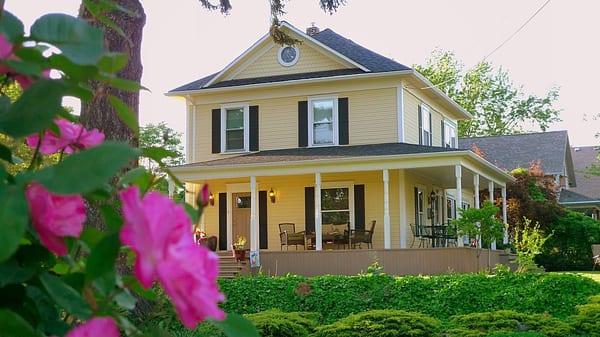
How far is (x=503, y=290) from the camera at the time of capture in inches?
473

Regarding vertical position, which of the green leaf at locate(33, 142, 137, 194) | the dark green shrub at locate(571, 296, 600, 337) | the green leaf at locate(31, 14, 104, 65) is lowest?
the dark green shrub at locate(571, 296, 600, 337)

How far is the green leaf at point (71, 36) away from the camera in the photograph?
2.53ft

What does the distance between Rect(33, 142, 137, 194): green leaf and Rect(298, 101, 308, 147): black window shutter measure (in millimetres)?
19367

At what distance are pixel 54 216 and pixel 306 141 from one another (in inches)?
760

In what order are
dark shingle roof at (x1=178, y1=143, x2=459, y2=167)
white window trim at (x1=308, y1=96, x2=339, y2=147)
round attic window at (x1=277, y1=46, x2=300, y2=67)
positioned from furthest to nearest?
round attic window at (x1=277, y1=46, x2=300, y2=67)
white window trim at (x1=308, y1=96, x2=339, y2=147)
dark shingle roof at (x1=178, y1=143, x2=459, y2=167)

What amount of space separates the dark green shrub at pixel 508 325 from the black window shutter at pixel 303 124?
1127cm

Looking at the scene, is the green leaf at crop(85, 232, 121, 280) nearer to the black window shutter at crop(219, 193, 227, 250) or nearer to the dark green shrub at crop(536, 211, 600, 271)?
the black window shutter at crop(219, 193, 227, 250)

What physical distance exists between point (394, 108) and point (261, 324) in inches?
455

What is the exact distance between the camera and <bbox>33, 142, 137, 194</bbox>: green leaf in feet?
2.31

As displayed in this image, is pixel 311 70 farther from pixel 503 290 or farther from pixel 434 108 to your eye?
pixel 503 290

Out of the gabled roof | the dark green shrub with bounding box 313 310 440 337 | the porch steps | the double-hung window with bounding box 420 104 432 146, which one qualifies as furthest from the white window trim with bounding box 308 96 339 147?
the gabled roof

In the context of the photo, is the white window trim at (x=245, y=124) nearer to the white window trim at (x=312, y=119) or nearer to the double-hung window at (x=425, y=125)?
the white window trim at (x=312, y=119)

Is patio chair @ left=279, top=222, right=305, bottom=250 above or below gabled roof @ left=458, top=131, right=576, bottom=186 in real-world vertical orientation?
below

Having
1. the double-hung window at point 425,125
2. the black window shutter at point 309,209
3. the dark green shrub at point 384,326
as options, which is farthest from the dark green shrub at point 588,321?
the double-hung window at point 425,125
